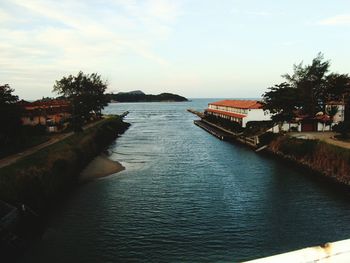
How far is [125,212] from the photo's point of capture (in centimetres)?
2838

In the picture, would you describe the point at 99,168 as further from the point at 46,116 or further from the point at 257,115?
the point at 257,115

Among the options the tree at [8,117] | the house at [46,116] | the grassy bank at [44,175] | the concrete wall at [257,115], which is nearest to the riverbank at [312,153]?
the concrete wall at [257,115]

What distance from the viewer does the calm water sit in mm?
21547

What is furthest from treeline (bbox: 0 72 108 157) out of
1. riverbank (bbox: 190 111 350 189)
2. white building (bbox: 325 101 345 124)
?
white building (bbox: 325 101 345 124)

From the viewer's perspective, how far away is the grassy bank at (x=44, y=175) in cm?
2758

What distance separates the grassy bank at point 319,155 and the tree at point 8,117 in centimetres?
3382

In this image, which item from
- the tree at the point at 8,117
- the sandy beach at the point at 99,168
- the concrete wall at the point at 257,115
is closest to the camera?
the tree at the point at 8,117

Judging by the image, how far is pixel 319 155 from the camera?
1725 inches

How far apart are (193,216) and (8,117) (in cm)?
2262

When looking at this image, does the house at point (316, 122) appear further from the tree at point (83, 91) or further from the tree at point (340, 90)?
the tree at point (83, 91)

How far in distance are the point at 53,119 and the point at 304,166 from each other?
54.2 metres

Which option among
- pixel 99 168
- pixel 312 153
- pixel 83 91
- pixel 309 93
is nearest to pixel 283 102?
pixel 309 93

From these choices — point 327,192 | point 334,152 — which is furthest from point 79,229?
point 334,152

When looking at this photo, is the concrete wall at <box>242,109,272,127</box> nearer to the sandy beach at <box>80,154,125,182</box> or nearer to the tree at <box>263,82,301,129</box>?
the tree at <box>263,82,301,129</box>
